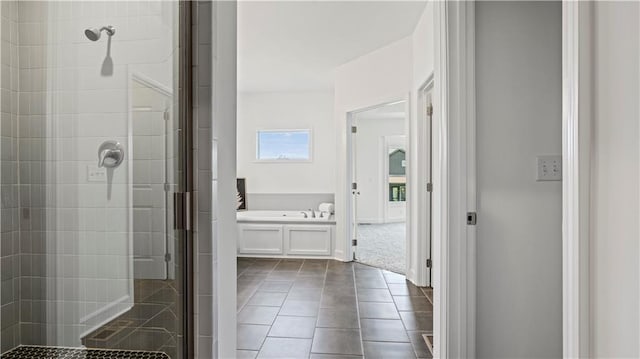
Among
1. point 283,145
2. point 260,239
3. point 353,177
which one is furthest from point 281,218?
point 283,145

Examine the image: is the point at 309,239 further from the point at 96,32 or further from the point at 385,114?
the point at 385,114

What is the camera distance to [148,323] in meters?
1.19

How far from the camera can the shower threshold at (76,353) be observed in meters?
1.14

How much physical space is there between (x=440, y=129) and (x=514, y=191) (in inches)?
18.7

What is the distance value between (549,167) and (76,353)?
2.16 meters

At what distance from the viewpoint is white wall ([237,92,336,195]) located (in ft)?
19.4

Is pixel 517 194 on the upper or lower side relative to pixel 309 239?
upper

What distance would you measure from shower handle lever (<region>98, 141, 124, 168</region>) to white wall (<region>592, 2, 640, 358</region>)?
1377 millimetres

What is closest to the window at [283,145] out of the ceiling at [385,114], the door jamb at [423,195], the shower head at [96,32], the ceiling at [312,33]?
the ceiling at [312,33]

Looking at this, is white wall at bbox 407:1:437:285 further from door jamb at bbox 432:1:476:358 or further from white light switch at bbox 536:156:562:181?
white light switch at bbox 536:156:562:181

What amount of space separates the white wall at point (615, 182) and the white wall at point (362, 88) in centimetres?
327

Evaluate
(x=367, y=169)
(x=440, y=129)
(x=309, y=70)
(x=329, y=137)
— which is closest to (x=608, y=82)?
(x=440, y=129)

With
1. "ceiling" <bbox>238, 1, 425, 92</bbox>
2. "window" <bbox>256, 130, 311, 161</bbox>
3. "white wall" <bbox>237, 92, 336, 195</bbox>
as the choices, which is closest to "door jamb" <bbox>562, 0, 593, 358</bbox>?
"ceiling" <bbox>238, 1, 425, 92</bbox>

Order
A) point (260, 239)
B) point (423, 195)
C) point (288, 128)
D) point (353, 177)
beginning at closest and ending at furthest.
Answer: point (423, 195) → point (353, 177) → point (260, 239) → point (288, 128)
